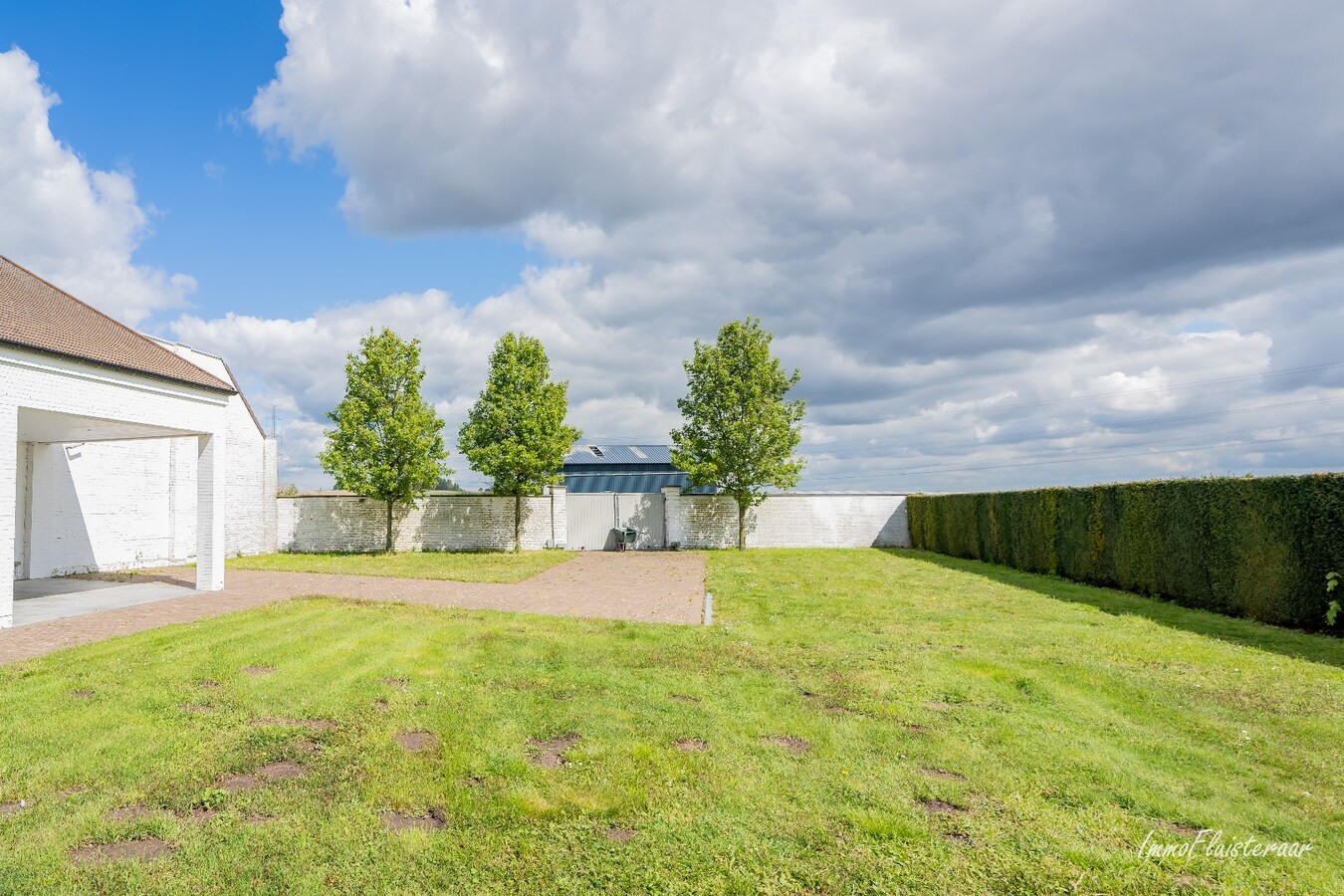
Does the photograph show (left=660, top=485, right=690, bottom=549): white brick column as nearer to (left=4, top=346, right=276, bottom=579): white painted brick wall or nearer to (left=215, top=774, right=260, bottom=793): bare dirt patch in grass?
(left=4, top=346, right=276, bottom=579): white painted brick wall

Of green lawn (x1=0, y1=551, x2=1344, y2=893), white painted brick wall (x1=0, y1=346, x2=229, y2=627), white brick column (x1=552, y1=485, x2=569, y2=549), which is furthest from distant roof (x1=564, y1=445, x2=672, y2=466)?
green lawn (x1=0, y1=551, x2=1344, y2=893)

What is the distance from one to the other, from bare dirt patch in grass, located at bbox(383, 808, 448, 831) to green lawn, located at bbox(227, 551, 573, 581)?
452 inches

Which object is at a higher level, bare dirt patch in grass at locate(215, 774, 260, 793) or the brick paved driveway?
bare dirt patch in grass at locate(215, 774, 260, 793)

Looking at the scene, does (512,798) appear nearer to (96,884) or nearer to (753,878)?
(753,878)

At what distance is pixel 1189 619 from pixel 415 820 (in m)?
11.4

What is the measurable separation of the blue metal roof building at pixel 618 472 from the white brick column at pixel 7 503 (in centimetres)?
2174

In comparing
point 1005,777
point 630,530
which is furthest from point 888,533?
point 1005,777

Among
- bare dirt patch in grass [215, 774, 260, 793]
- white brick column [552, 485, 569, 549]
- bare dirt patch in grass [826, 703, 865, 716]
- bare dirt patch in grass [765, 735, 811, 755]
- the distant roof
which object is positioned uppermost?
the distant roof

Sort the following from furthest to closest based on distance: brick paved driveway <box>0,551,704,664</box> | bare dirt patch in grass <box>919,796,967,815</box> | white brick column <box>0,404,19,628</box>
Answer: white brick column <box>0,404,19,628</box> < brick paved driveway <box>0,551,704,664</box> < bare dirt patch in grass <box>919,796,967,815</box>

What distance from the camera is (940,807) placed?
12.3 feet

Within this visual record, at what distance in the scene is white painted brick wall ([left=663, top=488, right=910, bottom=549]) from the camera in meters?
25.2

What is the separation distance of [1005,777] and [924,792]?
1.96 ft

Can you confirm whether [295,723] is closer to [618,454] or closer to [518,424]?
[518,424]

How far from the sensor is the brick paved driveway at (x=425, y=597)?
877 cm
